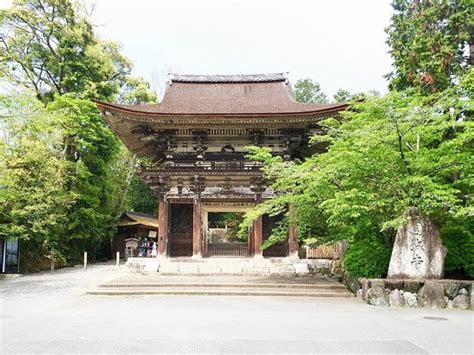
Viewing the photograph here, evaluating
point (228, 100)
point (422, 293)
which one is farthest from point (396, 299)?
point (228, 100)

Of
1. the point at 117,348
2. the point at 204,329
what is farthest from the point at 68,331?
the point at 204,329

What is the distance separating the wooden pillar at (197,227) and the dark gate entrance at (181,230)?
1.27 metres

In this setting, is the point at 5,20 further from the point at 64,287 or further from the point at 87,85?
the point at 64,287

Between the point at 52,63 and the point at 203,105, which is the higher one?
the point at 52,63

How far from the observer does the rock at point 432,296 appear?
30.7ft

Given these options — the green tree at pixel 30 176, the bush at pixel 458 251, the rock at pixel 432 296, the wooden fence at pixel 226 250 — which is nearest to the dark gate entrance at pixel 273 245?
the wooden fence at pixel 226 250

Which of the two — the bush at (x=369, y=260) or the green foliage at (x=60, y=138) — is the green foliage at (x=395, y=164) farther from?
the green foliage at (x=60, y=138)

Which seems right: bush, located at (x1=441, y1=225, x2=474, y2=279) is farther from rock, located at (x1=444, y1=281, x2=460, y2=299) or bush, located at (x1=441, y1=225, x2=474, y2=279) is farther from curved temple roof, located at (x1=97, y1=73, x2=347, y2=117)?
curved temple roof, located at (x1=97, y1=73, x2=347, y2=117)

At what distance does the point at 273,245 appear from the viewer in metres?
16.9

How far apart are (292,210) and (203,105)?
24.5 feet

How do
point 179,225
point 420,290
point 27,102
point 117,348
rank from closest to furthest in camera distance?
point 117,348, point 420,290, point 27,102, point 179,225

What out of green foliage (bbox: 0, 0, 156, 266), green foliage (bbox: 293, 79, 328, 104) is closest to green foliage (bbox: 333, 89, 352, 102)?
green foliage (bbox: 293, 79, 328, 104)

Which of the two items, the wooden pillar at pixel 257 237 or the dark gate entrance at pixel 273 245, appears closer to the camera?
the wooden pillar at pixel 257 237

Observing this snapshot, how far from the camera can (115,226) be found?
28.4m
